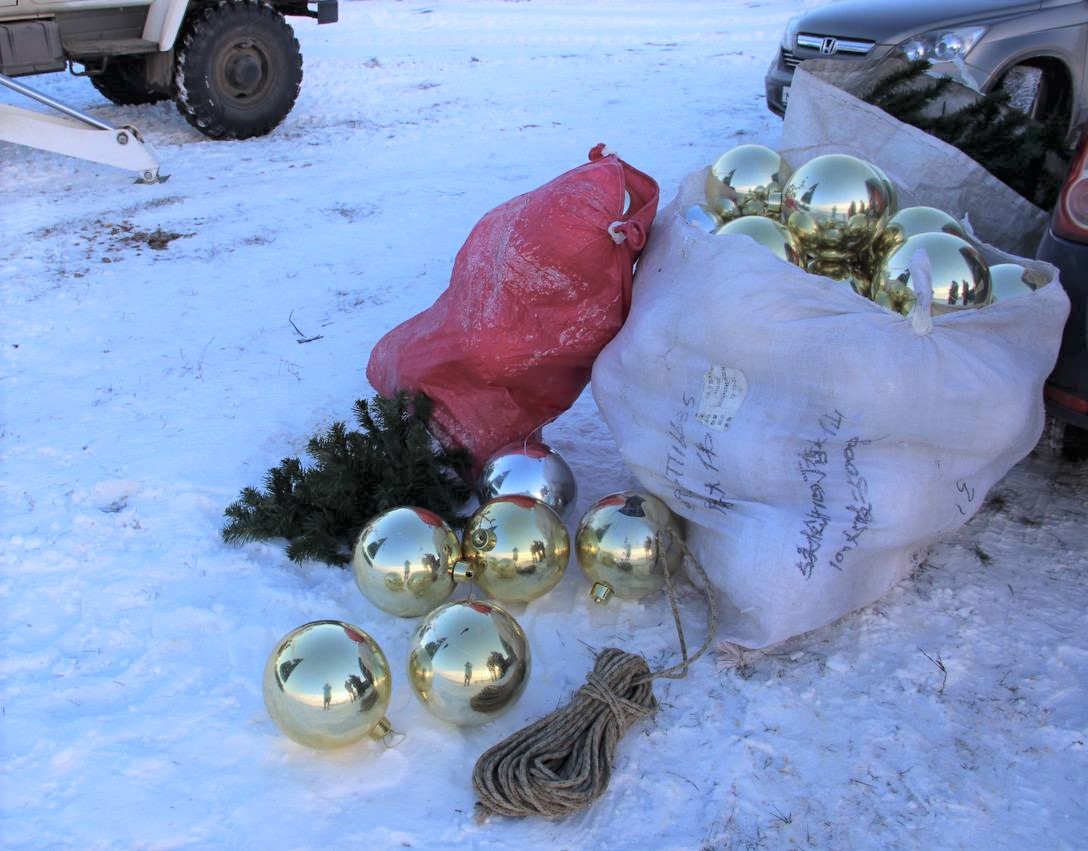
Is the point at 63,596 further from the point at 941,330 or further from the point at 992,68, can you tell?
the point at 992,68

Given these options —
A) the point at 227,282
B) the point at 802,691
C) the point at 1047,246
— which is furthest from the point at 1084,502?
the point at 227,282

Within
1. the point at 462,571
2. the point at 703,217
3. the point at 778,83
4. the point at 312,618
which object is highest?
the point at 703,217

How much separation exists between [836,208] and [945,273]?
39 centimetres

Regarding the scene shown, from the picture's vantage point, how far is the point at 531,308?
2.68m

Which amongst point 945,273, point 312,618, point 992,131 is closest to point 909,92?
point 992,131

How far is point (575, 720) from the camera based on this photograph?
1988 mm

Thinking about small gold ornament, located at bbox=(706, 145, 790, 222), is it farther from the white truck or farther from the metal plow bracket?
the white truck

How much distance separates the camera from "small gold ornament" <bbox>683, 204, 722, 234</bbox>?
2721 millimetres

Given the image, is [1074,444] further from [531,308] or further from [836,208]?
[531,308]

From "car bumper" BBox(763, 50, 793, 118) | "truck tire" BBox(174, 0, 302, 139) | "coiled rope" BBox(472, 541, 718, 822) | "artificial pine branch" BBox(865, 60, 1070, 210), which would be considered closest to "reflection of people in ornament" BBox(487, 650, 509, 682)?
"coiled rope" BBox(472, 541, 718, 822)

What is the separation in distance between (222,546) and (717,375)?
59.7 inches

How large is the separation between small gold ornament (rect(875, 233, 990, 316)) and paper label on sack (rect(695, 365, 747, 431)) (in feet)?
1.55

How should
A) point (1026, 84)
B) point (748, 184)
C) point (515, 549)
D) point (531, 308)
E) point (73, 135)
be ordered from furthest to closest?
point (73, 135) < point (1026, 84) < point (748, 184) < point (531, 308) < point (515, 549)

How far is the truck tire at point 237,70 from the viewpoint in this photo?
249 inches
